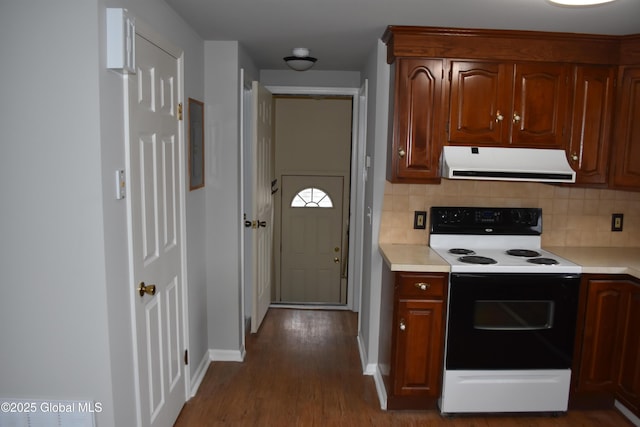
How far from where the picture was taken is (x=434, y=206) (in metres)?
3.24

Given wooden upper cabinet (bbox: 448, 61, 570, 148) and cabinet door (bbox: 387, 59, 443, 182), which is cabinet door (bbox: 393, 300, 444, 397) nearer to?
cabinet door (bbox: 387, 59, 443, 182)

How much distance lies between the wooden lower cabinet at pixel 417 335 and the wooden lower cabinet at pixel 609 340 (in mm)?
833

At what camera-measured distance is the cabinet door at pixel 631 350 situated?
2.73 meters

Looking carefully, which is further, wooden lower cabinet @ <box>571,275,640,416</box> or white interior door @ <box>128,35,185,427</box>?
wooden lower cabinet @ <box>571,275,640,416</box>

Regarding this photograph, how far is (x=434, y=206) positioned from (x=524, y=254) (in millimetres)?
628

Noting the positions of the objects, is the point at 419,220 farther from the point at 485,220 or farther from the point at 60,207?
the point at 60,207

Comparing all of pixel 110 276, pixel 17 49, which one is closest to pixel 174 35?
pixel 17 49

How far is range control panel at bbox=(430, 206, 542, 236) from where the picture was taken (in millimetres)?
3205

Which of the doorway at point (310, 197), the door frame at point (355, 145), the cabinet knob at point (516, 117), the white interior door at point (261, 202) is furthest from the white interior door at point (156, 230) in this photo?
the doorway at point (310, 197)

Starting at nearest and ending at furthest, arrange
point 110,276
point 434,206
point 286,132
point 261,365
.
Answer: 1. point 110,276
2. point 434,206
3. point 261,365
4. point 286,132

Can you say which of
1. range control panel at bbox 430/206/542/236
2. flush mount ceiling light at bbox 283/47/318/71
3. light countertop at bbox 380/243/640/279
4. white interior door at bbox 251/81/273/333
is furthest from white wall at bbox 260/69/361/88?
light countertop at bbox 380/243/640/279

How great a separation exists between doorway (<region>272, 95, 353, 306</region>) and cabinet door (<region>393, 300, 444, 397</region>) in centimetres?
253

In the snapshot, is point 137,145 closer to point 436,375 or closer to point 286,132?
point 436,375

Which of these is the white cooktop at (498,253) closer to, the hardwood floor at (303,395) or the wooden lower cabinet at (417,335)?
the wooden lower cabinet at (417,335)
